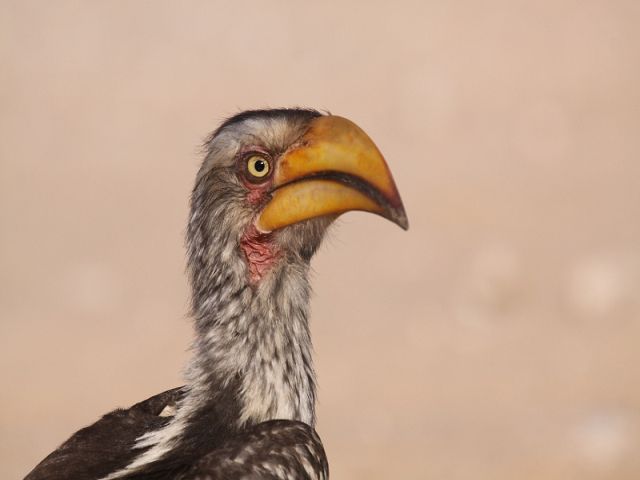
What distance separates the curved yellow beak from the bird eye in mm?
53

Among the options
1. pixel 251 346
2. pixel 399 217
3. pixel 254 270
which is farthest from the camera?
pixel 254 270

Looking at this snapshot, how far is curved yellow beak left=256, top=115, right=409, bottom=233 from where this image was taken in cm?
609

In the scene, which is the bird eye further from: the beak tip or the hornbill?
the beak tip

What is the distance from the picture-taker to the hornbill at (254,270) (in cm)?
609

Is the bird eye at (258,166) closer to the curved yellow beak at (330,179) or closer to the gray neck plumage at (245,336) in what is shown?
the curved yellow beak at (330,179)

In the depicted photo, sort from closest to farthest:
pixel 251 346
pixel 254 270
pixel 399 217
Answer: pixel 399 217 → pixel 251 346 → pixel 254 270

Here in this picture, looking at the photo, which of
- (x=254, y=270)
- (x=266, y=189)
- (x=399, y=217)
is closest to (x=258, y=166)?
(x=266, y=189)

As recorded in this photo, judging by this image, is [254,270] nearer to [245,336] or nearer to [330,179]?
[245,336]

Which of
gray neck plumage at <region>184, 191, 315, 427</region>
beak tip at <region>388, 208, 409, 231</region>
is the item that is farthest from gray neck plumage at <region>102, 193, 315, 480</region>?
beak tip at <region>388, 208, 409, 231</region>

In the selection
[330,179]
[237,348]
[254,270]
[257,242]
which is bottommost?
[237,348]

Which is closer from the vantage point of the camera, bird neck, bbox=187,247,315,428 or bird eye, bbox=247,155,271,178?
bird neck, bbox=187,247,315,428

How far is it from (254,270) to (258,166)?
1.63 feet

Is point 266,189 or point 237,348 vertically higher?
point 266,189

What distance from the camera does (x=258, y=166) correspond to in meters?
6.36
